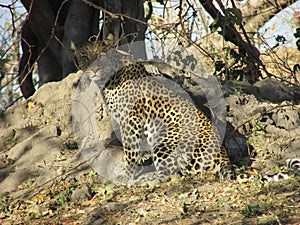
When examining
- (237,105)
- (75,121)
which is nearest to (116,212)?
(75,121)

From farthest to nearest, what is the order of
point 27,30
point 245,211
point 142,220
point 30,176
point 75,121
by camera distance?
1. point 27,30
2. point 75,121
3. point 30,176
4. point 142,220
5. point 245,211

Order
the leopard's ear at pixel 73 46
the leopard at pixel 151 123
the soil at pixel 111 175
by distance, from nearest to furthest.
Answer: the soil at pixel 111 175 < the leopard at pixel 151 123 < the leopard's ear at pixel 73 46

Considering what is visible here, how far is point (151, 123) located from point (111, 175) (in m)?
0.94

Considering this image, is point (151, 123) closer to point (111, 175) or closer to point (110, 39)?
point (111, 175)

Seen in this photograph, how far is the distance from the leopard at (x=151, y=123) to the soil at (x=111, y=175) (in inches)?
8.3

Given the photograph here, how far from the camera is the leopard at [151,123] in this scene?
6672 mm

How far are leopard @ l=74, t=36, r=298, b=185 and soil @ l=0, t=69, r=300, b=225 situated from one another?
0.21 metres

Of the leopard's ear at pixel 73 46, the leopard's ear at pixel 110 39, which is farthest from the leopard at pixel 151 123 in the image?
the leopard's ear at pixel 73 46

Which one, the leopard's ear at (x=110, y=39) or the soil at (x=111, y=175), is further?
the leopard's ear at (x=110, y=39)

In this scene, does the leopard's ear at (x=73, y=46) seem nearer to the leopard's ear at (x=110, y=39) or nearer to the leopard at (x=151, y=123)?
the leopard at (x=151, y=123)

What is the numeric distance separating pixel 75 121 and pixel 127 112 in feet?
2.75

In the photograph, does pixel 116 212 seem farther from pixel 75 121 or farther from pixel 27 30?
pixel 27 30

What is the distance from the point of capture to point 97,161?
6969 mm

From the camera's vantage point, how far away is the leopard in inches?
263
